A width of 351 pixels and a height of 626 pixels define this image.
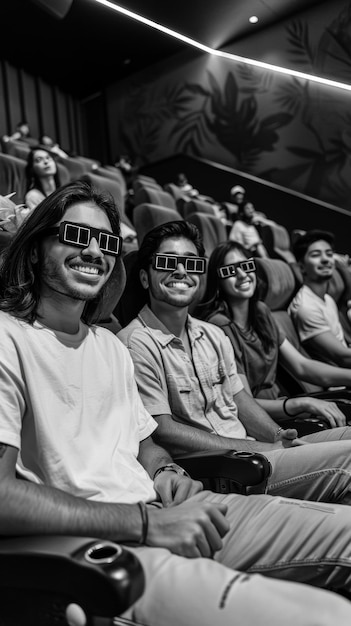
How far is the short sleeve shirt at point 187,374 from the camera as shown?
83cm

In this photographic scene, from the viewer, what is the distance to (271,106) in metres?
4.06

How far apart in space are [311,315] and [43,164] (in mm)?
971

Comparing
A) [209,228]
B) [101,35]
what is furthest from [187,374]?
[101,35]

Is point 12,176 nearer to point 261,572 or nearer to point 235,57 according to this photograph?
point 261,572

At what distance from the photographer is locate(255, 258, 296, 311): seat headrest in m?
1.56

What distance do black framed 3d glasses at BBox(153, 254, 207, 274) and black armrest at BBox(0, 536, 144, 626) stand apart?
0.57 metres

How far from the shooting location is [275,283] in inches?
62.6

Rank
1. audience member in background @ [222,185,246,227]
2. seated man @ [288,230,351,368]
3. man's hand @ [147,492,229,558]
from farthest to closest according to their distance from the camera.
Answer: audience member in background @ [222,185,246,227], seated man @ [288,230,351,368], man's hand @ [147,492,229,558]

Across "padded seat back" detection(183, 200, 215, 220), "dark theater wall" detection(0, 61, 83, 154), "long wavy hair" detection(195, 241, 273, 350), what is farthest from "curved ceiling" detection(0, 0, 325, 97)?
"long wavy hair" detection(195, 241, 273, 350)

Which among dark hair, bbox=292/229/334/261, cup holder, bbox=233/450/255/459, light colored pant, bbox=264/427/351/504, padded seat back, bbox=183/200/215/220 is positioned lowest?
light colored pant, bbox=264/427/351/504

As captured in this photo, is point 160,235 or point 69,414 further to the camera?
point 160,235

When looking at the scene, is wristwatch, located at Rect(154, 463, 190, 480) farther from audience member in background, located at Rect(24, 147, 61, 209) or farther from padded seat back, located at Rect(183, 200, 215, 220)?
padded seat back, located at Rect(183, 200, 215, 220)

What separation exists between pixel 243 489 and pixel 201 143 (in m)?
4.12

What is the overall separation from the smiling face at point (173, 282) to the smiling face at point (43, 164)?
107 centimetres
